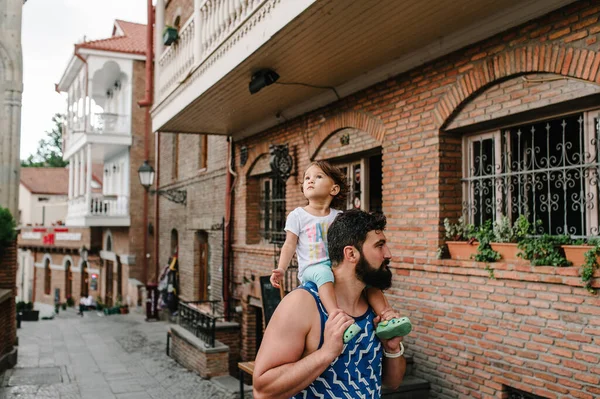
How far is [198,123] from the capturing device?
11.1 m

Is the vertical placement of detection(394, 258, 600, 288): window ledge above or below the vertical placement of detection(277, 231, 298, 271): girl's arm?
below

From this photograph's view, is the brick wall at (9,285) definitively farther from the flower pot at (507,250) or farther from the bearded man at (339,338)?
the bearded man at (339,338)

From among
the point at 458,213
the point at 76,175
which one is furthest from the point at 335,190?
the point at 76,175

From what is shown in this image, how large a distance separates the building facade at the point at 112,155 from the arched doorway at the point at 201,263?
5845 mm

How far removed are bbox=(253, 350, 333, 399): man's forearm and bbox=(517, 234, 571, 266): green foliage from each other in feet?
11.3

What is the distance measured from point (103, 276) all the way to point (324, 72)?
21.0 m

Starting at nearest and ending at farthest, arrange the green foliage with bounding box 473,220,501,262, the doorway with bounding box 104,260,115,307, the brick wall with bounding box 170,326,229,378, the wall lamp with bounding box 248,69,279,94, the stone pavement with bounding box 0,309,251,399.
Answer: the green foliage with bounding box 473,220,501,262 < the wall lamp with bounding box 248,69,279,94 < the stone pavement with bounding box 0,309,251,399 < the brick wall with bounding box 170,326,229,378 < the doorway with bounding box 104,260,115,307

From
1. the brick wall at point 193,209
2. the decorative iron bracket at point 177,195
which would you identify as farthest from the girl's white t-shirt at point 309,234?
the decorative iron bracket at point 177,195

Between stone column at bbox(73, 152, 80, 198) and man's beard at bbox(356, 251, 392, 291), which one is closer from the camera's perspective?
man's beard at bbox(356, 251, 392, 291)

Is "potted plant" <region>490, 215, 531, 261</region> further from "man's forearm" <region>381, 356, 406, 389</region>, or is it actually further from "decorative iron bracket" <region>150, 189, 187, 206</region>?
"decorative iron bracket" <region>150, 189, 187, 206</region>

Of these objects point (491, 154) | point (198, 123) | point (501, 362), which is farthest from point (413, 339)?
point (198, 123)

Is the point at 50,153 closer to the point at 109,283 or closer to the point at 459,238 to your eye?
the point at 109,283

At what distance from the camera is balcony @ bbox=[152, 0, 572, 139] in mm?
5543

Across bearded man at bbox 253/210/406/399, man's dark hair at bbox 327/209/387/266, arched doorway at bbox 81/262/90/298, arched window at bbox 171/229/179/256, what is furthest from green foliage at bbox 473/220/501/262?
arched doorway at bbox 81/262/90/298
